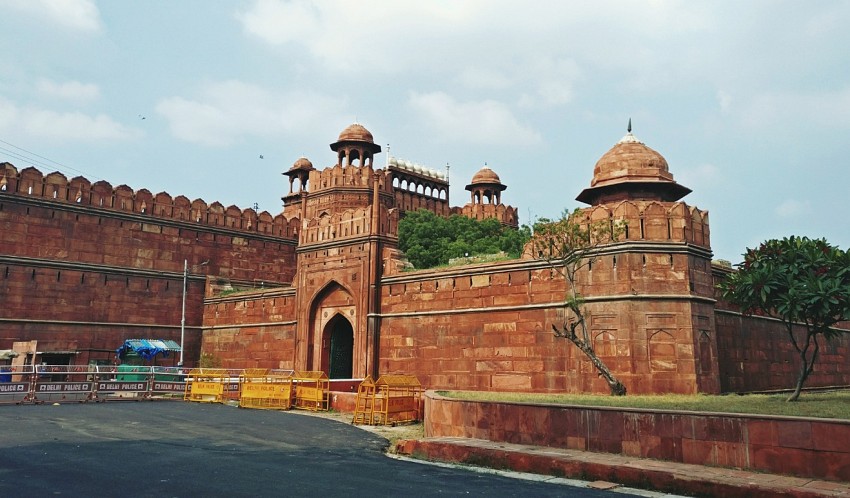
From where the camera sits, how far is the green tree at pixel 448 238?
3195 centimetres

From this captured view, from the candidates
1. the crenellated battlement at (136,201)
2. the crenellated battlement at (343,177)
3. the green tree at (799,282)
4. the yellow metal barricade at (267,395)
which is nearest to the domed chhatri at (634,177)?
the green tree at (799,282)

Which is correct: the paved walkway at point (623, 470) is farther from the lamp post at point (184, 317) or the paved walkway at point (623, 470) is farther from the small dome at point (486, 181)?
the small dome at point (486, 181)

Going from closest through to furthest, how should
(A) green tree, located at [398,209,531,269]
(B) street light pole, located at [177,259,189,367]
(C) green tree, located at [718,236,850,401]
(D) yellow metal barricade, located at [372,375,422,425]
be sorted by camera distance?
(C) green tree, located at [718,236,850,401] < (D) yellow metal barricade, located at [372,375,422,425] < (B) street light pole, located at [177,259,189,367] < (A) green tree, located at [398,209,531,269]

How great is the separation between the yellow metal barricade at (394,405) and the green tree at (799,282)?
786 cm

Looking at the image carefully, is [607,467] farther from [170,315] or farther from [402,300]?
[170,315]

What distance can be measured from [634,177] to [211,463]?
47.0 feet

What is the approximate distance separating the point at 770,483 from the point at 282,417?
37.6 ft

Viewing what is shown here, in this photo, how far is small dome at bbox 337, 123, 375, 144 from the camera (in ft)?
114

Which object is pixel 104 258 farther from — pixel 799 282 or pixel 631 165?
pixel 799 282

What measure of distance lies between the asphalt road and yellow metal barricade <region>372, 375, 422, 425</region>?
4.67 ft

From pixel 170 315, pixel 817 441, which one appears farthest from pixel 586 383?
pixel 170 315

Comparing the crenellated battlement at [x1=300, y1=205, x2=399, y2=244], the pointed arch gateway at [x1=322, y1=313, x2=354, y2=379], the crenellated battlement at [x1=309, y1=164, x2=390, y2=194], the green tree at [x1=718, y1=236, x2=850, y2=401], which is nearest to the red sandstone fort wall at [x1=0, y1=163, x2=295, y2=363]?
the crenellated battlement at [x1=309, y1=164, x2=390, y2=194]

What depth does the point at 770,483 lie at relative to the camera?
760 centimetres

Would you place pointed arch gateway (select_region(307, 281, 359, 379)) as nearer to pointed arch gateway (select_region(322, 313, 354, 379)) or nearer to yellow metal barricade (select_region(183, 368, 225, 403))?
pointed arch gateway (select_region(322, 313, 354, 379))
